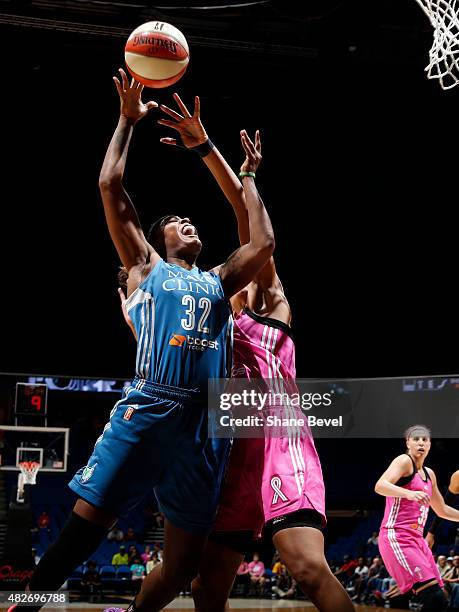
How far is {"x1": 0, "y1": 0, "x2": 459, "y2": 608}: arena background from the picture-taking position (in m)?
11.5

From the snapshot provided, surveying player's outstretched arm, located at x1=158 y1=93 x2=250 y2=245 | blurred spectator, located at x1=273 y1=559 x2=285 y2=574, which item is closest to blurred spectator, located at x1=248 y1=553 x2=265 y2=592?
blurred spectator, located at x1=273 y1=559 x2=285 y2=574

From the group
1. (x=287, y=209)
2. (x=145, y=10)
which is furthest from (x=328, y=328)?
(x=145, y=10)

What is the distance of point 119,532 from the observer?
17969mm

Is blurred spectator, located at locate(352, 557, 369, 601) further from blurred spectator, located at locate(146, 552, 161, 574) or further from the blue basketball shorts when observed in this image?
the blue basketball shorts

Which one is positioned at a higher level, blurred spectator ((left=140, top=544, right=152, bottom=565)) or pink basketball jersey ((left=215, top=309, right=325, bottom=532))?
pink basketball jersey ((left=215, top=309, right=325, bottom=532))

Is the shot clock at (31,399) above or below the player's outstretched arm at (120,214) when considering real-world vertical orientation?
above

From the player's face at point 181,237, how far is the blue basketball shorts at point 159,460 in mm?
736

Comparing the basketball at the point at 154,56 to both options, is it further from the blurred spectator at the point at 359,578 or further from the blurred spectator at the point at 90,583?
the blurred spectator at the point at 90,583

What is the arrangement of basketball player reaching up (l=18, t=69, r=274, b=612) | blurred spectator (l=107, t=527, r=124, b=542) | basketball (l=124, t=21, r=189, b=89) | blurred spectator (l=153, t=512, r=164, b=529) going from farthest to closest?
blurred spectator (l=153, t=512, r=164, b=529) < blurred spectator (l=107, t=527, r=124, b=542) < basketball (l=124, t=21, r=189, b=89) < basketball player reaching up (l=18, t=69, r=274, b=612)

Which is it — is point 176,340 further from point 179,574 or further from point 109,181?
point 179,574

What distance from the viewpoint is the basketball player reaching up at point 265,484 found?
11.1 ft

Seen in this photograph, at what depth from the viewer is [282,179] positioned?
50.0 ft

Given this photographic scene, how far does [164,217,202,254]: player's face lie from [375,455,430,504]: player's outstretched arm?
139 inches

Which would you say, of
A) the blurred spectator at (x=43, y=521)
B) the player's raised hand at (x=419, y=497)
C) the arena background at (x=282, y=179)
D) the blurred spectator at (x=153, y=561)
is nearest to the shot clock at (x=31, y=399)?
the arena background at (x=282, y=179)
